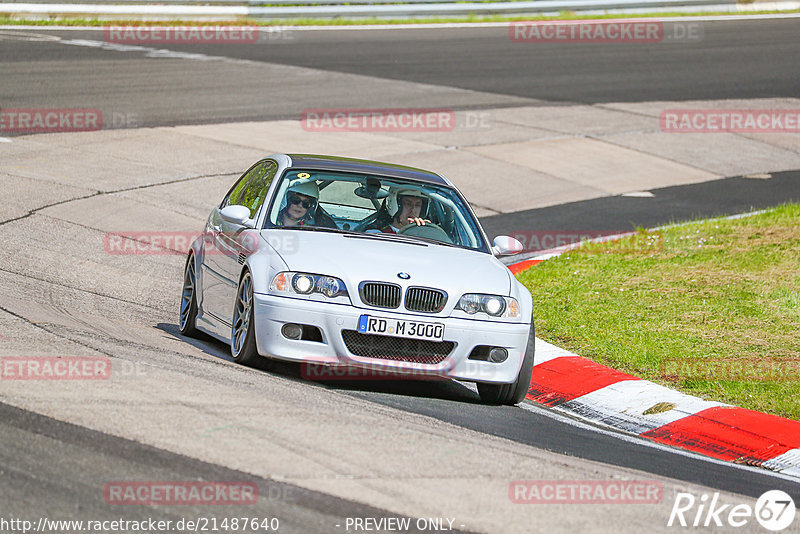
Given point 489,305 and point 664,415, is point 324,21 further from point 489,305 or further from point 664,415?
point 664,415

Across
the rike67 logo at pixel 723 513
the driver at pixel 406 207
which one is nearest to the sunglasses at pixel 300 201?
the driver at pixel 406 207

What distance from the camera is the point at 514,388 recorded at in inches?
327

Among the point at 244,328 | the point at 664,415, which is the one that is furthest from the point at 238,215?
the point at 664,415

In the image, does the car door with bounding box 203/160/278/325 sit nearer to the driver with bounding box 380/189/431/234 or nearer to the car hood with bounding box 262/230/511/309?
the car hood with bounding box 262/230/511/309

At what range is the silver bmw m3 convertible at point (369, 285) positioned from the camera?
25.7 ft

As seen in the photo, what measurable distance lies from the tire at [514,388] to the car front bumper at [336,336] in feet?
1.28

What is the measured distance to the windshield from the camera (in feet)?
29.6

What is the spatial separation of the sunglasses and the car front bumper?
1.31 meters

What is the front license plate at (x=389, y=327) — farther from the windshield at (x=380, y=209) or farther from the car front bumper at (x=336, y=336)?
the windshield at (x=380, y=209)

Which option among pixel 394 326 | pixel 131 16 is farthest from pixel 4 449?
pixel 131 16

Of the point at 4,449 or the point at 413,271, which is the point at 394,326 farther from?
the point at 4,449

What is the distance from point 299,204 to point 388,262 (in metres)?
1.23

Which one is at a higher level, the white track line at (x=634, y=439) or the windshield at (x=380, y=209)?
the windshield at (x=380, y=209)

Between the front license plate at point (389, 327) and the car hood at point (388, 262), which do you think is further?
the car hood at point (388, 262)
